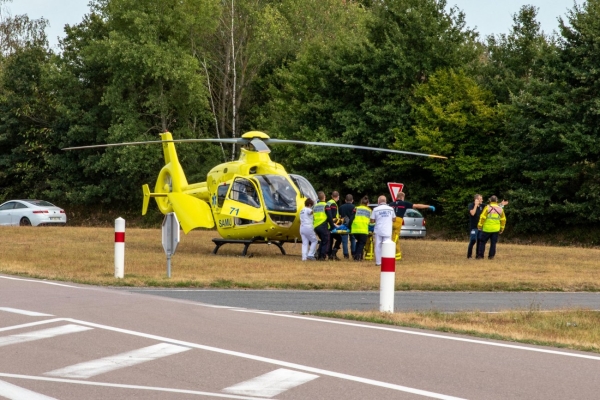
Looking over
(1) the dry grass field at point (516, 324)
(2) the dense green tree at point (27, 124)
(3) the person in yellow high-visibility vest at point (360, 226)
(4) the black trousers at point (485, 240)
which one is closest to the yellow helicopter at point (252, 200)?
(3) the person in yellow high-visibility vest at point (360, 226)

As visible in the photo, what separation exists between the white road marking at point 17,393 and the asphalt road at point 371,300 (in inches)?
261

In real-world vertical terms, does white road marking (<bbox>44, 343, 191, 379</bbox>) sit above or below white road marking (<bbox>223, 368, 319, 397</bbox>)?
below

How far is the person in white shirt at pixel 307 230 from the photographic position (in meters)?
26.1

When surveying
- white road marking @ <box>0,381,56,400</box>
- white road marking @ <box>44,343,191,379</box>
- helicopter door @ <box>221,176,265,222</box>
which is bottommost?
white road marking @ <box>44,343,191,379</box>

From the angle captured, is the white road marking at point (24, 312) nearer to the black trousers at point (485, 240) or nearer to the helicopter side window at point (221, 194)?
the helicopter side window at point (221, 194)

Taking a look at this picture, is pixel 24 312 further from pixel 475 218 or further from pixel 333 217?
pixel 475 218

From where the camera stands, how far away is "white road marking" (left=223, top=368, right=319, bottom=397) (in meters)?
7.56

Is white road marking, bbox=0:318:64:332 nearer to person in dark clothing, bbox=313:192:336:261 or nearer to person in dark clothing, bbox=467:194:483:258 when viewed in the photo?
person in dark clothing, bbox=313:192:336:261

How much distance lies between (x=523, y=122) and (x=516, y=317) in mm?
33251

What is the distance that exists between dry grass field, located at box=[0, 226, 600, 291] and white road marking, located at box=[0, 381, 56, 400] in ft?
33.3

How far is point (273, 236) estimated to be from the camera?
27.4 metres

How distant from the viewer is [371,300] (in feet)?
54.0

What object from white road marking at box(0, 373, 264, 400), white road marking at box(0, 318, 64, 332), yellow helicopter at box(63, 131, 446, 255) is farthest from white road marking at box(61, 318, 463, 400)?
yellow helicopter at box(63, 131, 446, 255)

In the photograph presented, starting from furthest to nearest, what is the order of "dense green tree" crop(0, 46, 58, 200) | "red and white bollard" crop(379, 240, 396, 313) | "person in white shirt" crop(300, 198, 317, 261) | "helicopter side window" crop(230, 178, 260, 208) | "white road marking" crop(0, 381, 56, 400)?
"dense green tree" crop(0, 46, 58, 200) < "helicopter side window" crop(230, 178, 260, 208) < "person in white shirt" crop(300, 198, 317, 261) < "red and white bollard" crop(379, 240, 396, 313) < "white road marking" crop(0, 381, 56, 400)
